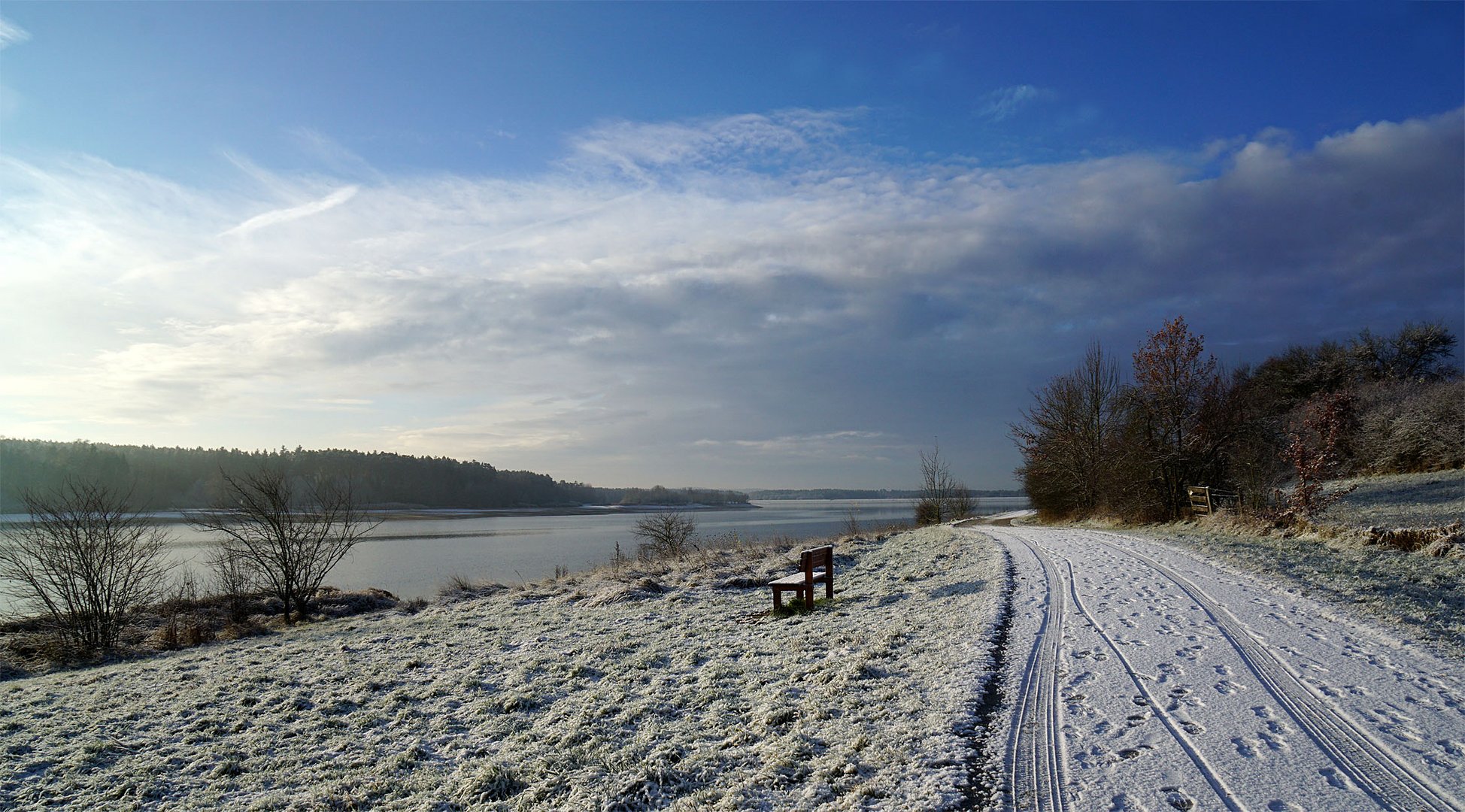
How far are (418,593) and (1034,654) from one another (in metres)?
22.3

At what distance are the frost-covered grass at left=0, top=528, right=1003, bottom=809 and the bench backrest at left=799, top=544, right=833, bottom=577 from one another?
29.1 inches

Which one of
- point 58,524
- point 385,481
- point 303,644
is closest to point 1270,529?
point 303,644

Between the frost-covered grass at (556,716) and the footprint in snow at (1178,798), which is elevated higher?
the footprint in snow at (1178,798)

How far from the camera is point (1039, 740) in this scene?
523cm

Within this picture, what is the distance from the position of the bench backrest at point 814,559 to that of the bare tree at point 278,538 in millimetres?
13987

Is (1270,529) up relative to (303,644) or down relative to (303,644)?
up

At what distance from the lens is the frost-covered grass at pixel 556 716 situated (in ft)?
18.1

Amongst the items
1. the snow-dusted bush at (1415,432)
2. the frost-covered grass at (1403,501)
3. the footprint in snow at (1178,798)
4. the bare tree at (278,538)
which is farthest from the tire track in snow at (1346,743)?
the snow-dusted bush at (1415,432)

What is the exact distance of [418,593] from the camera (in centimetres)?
2433

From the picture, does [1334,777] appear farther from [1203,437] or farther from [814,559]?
[1203,437]

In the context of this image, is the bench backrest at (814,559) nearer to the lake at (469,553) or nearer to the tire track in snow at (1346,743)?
the tire track in snow at (1346,743)

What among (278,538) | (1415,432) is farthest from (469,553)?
(1415,432)

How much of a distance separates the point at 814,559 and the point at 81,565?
59.1ft

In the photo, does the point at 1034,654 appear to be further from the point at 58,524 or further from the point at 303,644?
the point at 58,524
